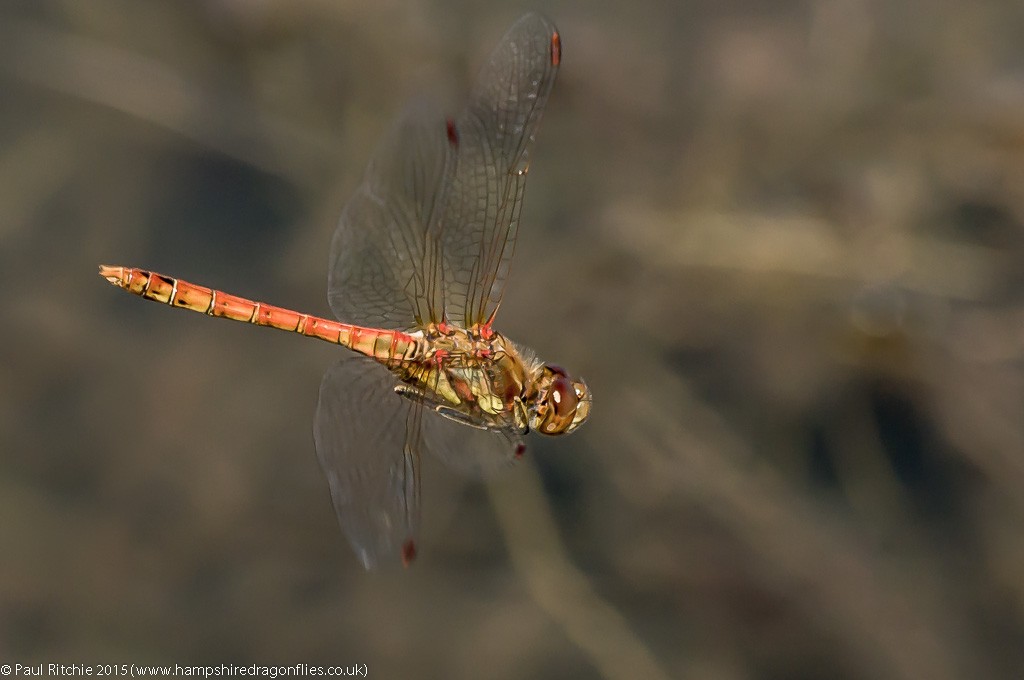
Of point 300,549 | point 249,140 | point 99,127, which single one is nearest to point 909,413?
point 300,549

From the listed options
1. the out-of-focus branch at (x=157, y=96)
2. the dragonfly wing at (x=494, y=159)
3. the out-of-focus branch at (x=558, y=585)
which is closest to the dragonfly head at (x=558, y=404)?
the dragonfly wing at (x=494, y=159)

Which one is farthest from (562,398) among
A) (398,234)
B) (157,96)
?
(157,96)

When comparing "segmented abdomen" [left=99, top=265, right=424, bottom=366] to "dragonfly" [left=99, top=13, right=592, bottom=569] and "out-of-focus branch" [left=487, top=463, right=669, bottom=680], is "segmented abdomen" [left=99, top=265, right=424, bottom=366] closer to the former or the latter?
"dragonfly" [left=99, top=13, right=592, bottom=569]

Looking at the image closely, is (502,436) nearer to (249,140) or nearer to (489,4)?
(249,140)

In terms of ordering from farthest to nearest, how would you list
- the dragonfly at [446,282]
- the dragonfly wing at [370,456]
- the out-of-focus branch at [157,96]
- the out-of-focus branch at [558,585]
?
the out-of-focus branch at [157,96] → the out-of-focus branch at [558,585] → the dragonfly at [446,282] → the dragonfly wing at [370,456]

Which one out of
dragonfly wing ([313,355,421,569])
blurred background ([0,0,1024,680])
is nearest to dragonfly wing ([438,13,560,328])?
dragonfly wing ([313,355,421,569])

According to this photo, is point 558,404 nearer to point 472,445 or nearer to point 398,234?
point 472,445

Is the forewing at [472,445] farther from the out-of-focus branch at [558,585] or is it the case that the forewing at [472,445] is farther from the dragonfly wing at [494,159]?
the out-of-focus branch at [558,585]
